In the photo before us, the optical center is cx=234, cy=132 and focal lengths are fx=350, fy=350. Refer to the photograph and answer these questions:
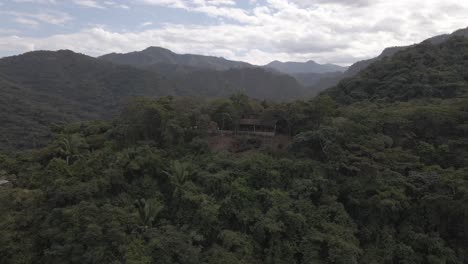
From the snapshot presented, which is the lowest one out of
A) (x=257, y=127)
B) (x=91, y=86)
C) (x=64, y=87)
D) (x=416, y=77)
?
(x=257, y=127)

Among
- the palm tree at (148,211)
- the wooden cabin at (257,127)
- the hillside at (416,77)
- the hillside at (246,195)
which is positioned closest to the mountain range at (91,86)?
the hillside at (416,77)

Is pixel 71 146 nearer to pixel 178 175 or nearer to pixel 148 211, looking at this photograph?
pixel 178 175

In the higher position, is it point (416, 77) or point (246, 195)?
point (416, 77)

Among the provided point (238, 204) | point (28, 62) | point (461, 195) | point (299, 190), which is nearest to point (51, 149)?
point (238, 204)

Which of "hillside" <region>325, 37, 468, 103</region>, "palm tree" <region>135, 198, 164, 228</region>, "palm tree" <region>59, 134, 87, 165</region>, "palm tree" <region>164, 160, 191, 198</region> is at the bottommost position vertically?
"palm tree" <region>135, 198, 164, 228</region>

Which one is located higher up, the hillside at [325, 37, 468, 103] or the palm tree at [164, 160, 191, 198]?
the hillside at [325, 37, 468, 103]

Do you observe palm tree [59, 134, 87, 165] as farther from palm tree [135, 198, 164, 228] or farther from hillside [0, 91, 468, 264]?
palm tree [135, 198, 164, 228]

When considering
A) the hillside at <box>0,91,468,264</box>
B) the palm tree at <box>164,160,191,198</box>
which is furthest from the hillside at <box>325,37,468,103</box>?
the palm tree at <box>164,160,191,198</box>

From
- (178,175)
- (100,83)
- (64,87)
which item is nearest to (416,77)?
(178,175)
